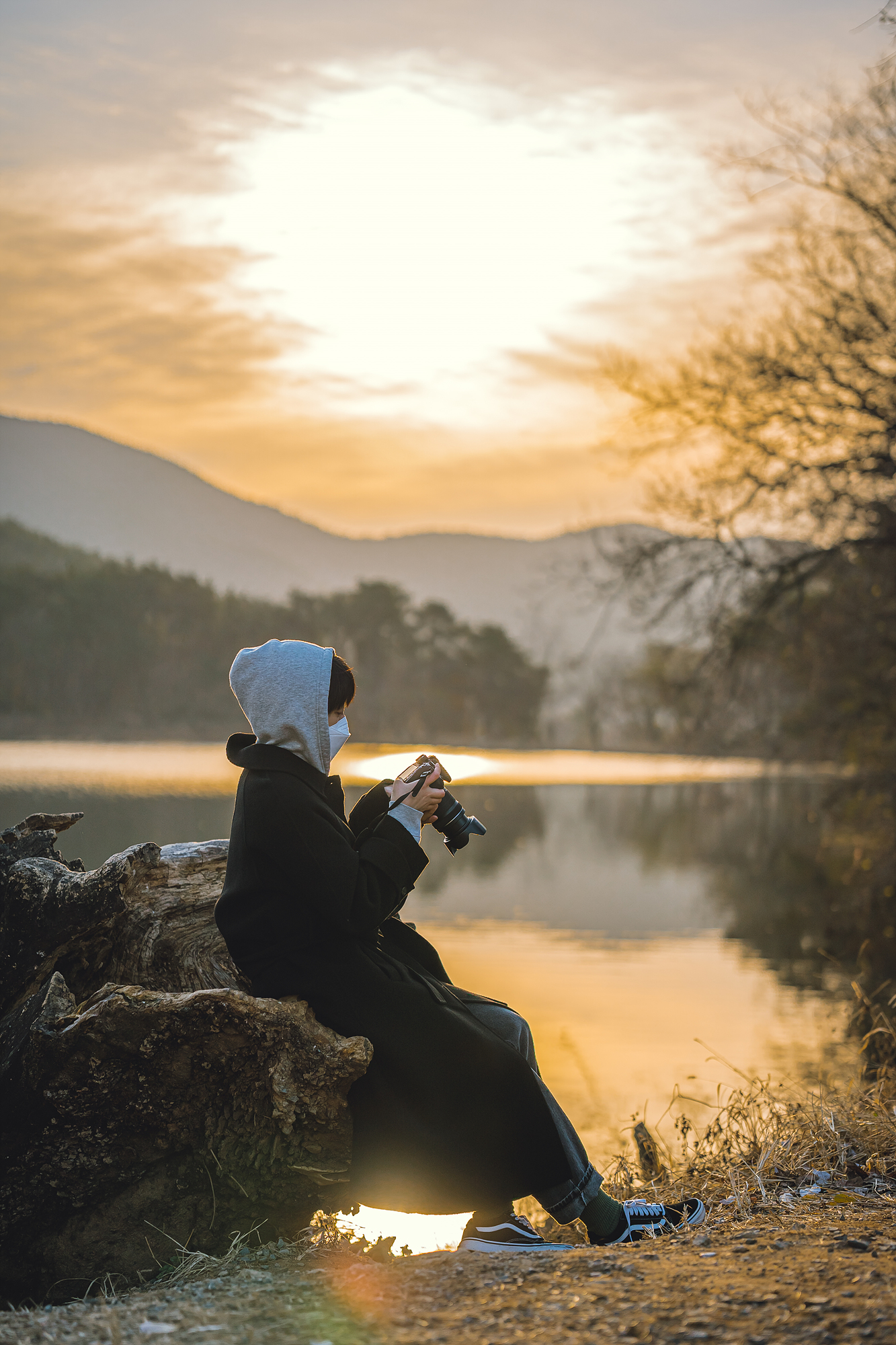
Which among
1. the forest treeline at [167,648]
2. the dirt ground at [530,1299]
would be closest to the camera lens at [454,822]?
the dirt ground at [530,1299]

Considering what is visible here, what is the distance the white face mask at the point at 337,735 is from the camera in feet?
9.94

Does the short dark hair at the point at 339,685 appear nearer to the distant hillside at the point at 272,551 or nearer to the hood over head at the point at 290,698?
the hood over head at the point at 290,698

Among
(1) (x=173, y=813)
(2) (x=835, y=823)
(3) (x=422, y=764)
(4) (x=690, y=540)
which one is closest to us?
(3) (x=422, y=764)

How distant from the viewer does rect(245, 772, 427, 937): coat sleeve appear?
9.16ft

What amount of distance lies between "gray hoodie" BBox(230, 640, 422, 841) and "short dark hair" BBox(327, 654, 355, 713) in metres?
0.04

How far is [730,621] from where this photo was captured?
10664 millimetres

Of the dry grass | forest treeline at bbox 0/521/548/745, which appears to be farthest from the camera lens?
forest treeline at bbox 0/521/548/745

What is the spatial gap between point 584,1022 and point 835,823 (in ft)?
22.3

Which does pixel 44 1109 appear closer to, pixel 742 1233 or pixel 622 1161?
pixel 742 1233

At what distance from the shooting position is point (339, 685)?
3055 mm

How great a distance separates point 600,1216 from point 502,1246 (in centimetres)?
32

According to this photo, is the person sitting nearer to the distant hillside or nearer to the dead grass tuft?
the dead grass tuft

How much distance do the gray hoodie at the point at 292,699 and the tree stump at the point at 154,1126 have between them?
2.20 ft

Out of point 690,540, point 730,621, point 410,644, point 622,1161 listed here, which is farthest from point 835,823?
point 410,644
